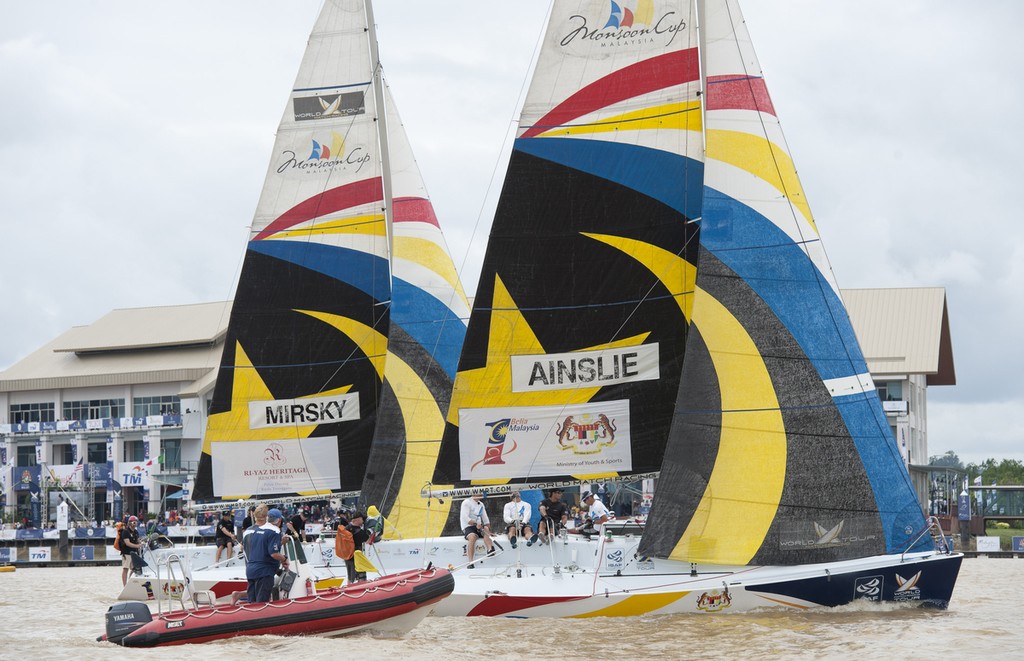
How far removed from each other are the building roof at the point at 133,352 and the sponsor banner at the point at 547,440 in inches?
1870

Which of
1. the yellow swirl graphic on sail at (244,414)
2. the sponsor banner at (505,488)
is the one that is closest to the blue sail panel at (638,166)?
the sponsor banner at (505,488)

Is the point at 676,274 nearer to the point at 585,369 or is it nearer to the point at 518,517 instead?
the point at 585,369

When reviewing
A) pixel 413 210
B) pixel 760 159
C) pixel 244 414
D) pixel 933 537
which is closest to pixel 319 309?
pixel 244 414

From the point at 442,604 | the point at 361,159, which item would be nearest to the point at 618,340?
the point at 442,604

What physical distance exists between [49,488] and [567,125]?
53104 millimetres

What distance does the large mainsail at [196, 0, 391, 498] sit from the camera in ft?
89.0

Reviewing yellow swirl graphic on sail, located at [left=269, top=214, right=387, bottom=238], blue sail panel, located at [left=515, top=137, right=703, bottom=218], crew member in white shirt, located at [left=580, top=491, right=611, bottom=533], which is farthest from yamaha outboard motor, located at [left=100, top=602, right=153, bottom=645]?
yellow swirl graphic on sail, located at [left=269, top=214, right=387, bottom=238]

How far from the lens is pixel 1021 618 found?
1991 centimetres

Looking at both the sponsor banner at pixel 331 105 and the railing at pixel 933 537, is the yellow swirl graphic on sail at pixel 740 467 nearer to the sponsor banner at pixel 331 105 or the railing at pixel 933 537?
the railing at pixel 933 537

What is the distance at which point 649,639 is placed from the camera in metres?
17.0

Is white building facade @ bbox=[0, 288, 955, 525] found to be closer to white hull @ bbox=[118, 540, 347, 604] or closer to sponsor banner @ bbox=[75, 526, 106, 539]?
sponsor banner @ bbox=[75, 526, 106, 539]

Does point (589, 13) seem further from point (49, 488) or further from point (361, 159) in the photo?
point (49, 488)

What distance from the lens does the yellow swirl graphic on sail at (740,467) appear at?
18.4 meters

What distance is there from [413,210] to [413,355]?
3.29m
